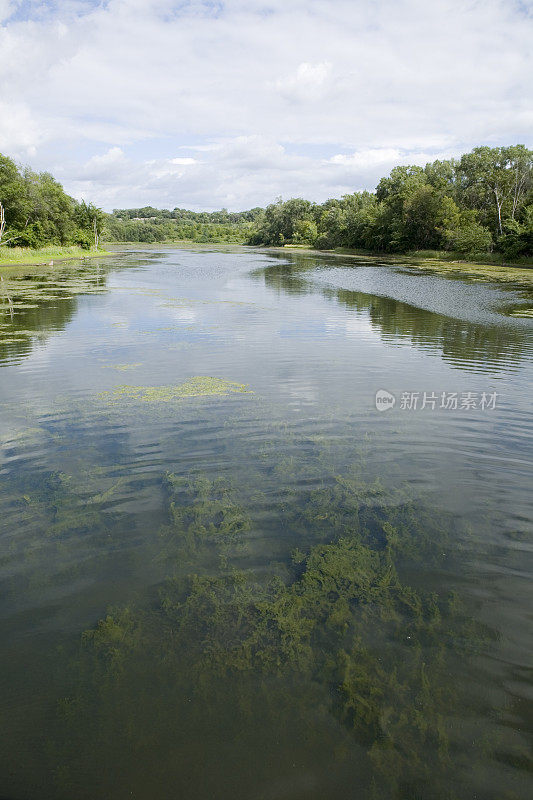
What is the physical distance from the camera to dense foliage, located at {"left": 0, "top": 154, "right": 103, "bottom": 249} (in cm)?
4988

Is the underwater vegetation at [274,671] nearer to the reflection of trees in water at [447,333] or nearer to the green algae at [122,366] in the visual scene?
the green algae at [122,366]

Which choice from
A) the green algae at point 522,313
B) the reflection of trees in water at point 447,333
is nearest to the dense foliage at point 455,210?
the green algae at point 522,313

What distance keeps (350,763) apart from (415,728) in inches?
20.6

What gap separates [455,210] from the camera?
6538 centimetres

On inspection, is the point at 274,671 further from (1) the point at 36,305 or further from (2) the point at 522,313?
(1) the point at 36,305

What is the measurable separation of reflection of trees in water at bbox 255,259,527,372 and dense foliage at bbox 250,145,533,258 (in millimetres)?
36860

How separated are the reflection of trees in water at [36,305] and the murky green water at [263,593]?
5.55 meters

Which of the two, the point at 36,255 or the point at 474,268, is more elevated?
the point at 36,255

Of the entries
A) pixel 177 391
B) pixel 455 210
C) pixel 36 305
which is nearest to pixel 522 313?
pixel 177 391

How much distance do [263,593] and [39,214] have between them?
222 feet

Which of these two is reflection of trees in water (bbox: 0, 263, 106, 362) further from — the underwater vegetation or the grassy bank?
the underwater vegetation

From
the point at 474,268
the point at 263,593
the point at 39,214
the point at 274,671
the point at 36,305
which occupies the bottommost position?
the point at 274,671

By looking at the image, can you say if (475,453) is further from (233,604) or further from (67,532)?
(67,532)

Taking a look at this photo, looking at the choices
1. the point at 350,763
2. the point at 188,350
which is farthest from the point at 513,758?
the point at 188,350
